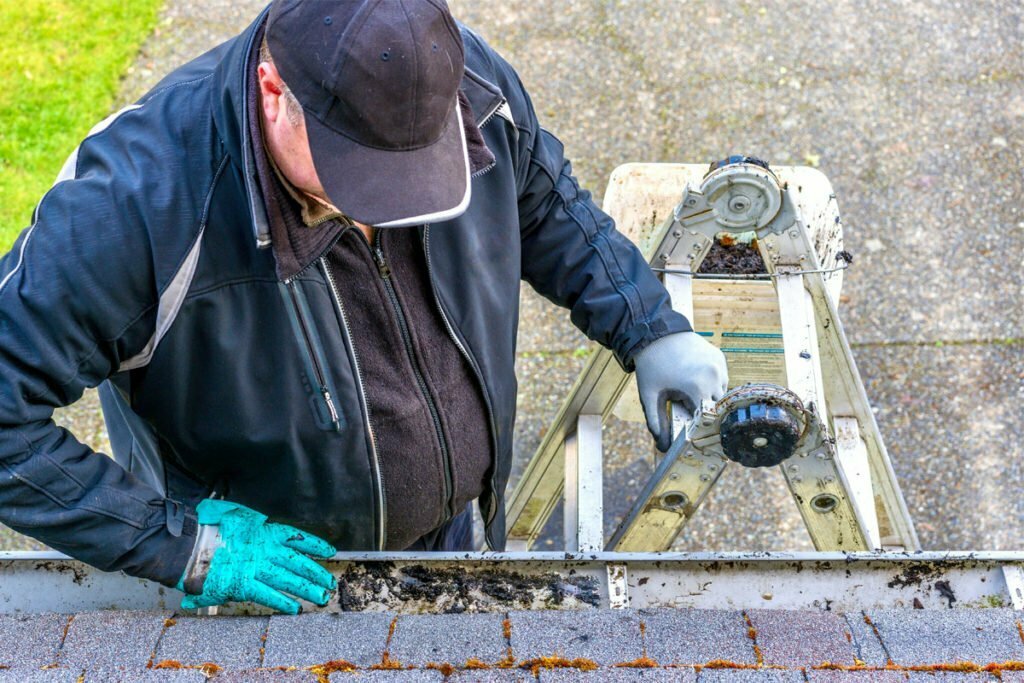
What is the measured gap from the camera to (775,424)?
6.15 ft

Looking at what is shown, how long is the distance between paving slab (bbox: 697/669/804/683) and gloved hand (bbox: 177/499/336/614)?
787 millimetres

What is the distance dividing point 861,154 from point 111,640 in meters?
4.42

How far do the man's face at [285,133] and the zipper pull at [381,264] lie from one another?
0.20 meters

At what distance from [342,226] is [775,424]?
904 millimetres

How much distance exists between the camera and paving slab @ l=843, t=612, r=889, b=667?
1.64 m

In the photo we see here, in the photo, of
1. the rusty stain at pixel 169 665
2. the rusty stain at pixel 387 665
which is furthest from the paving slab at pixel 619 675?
the rusty stain at pixel 169 665

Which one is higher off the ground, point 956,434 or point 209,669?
point 956,434

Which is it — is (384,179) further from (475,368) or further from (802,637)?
(802,637)

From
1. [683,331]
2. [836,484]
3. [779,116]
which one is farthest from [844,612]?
[779,116]

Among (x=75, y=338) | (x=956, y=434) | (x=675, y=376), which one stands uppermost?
(x=956, y=434)

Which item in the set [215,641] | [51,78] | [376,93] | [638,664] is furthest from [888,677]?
[51,78]

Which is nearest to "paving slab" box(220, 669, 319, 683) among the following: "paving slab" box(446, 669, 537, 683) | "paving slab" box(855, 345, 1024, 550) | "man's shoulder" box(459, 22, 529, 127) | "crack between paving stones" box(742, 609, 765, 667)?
"paving slab" box(446, 669, 537, 683)

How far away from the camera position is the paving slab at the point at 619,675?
1579 millimetres

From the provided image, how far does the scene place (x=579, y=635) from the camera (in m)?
1.70
